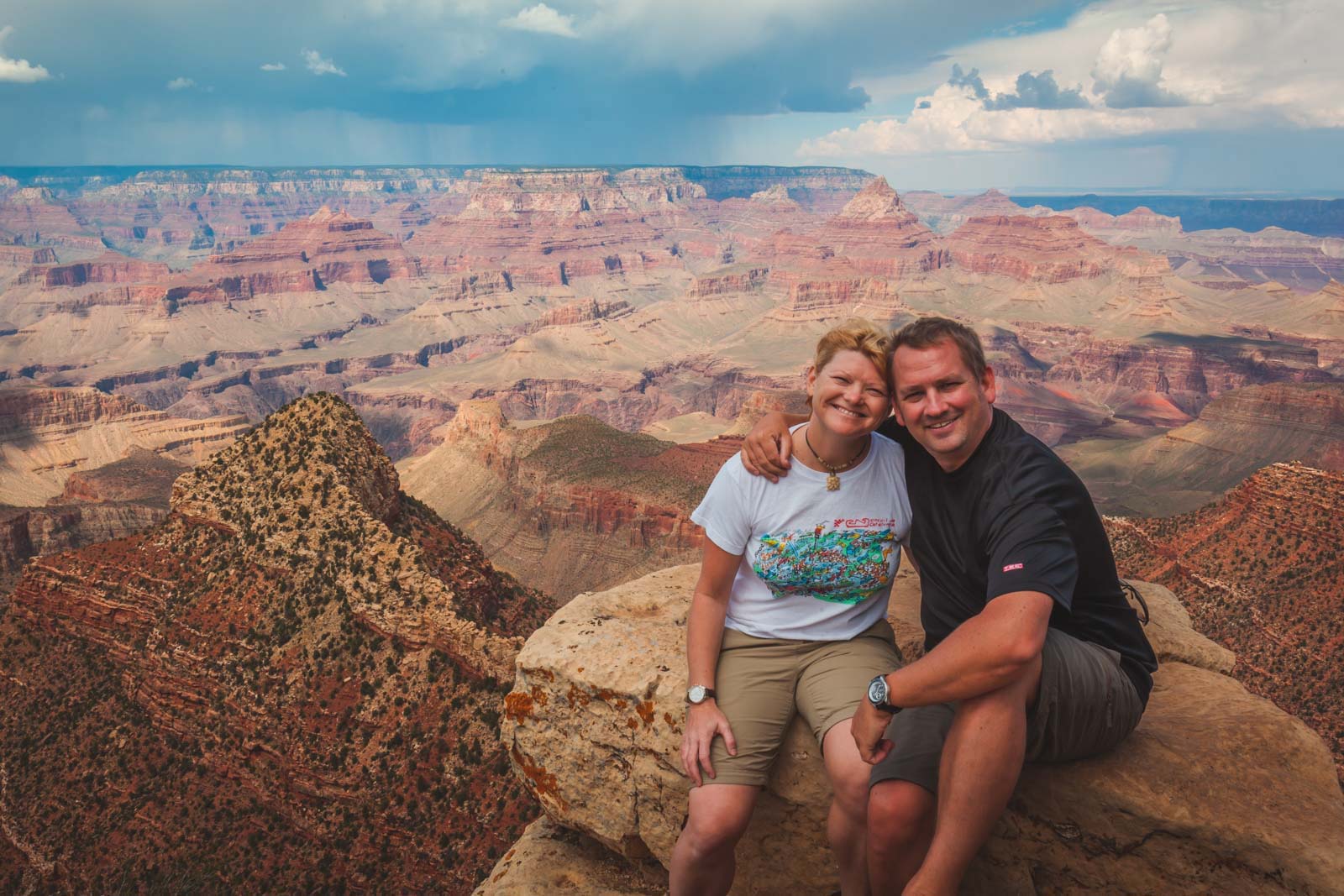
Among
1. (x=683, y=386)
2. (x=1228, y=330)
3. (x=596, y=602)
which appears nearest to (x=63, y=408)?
(x=683, y=386)

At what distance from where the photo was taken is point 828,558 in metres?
6.64

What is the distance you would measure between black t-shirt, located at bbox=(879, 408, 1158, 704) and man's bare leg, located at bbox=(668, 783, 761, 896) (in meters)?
2.08

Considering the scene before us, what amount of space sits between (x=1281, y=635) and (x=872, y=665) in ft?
110

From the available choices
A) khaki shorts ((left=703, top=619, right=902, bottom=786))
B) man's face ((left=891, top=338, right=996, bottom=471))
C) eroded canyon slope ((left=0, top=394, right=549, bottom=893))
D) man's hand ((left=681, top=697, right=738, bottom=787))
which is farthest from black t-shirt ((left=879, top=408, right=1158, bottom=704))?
eroded canyon slope ((left=0, top=394, right=549, bottom=893))

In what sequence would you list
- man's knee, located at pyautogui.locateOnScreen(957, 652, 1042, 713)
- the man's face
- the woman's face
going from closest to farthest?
man's knee, located at pyautogui.locateOnScreen(957, 652, 1042, 713)
the man's face
the woman's face

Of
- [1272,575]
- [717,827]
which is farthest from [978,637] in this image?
[1272,575]

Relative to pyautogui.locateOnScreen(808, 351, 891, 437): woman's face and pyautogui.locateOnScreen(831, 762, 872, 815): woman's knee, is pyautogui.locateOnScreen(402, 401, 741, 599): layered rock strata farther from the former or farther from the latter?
pyautogui.locateOnScreen(831, 762, 872, 815): woman's knee

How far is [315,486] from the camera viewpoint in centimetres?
2483

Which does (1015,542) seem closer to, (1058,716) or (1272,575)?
(1058,716)

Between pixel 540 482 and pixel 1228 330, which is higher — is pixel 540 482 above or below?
above

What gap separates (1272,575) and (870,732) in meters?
37.8

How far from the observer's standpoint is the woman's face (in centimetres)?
626

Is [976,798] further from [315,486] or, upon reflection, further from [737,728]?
[315,486]

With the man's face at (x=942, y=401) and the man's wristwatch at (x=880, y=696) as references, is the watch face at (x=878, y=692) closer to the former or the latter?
the man's wristwatch at (x=880, y=696)
